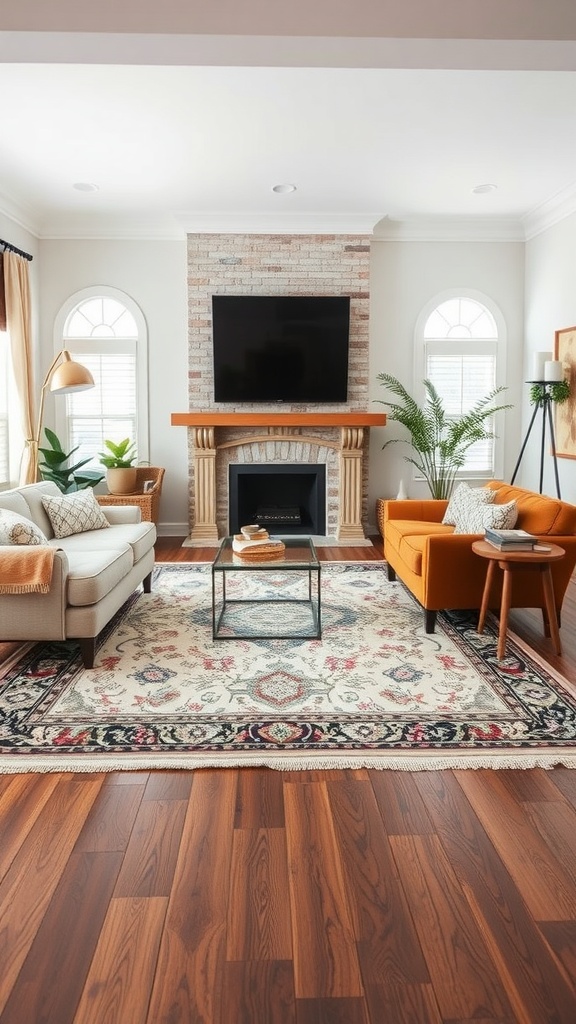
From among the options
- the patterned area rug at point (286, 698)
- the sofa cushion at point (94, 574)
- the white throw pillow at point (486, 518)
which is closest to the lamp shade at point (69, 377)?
the sofa cushion at point (94, 574)

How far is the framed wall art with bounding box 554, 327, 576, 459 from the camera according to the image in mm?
5641

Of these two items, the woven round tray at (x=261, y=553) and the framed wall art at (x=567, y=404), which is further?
the framed wall art at (x=567, y=404)

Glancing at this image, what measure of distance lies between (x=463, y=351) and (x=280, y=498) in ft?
7.64

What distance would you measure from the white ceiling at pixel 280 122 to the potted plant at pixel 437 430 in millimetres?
1644

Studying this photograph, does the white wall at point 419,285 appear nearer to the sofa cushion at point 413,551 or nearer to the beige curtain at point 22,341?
the sofa cushion at point 413,551

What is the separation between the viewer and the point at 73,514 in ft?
14.3

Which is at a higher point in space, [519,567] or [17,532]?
[17,532]

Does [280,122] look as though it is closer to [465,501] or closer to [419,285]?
[465,501]

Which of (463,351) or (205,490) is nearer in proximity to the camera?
(205,490)

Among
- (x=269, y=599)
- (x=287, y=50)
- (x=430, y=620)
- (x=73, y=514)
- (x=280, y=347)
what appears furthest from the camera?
(x=280, y=347)

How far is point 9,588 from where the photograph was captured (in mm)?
3037

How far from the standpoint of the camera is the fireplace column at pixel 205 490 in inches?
256

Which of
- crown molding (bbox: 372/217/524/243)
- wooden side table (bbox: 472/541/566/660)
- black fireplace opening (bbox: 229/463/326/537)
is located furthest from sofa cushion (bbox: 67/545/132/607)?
crown molding (bbox: 372/217/524/243)

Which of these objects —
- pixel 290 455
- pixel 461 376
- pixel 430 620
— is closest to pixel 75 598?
pixel 430 620
